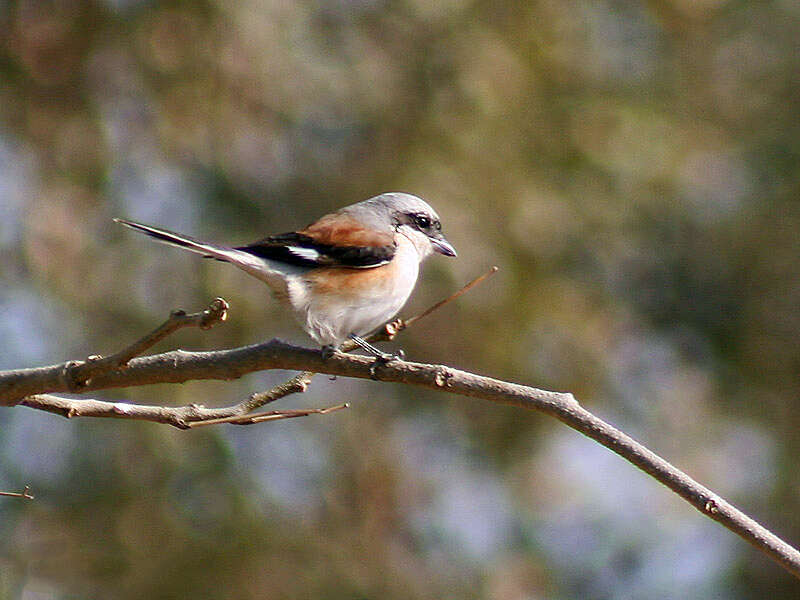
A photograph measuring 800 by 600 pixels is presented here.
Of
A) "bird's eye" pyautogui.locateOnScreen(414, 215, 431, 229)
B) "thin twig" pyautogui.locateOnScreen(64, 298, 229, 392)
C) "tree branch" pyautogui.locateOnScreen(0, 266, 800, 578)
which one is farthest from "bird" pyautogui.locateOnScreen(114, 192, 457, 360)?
"thin twig" pyautogui.locateOnScreen(64, 298, 229, 392)

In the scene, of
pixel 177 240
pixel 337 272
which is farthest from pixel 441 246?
pixel 177 240

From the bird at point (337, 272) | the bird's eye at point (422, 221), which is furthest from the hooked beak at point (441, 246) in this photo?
the bird at point (337, 272)

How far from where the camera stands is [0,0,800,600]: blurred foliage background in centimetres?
669

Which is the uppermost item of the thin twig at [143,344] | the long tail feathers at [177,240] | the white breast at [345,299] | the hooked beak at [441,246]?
the hooked beak at [441,246]

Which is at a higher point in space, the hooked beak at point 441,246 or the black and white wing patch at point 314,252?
the hooked beak at point 441,246

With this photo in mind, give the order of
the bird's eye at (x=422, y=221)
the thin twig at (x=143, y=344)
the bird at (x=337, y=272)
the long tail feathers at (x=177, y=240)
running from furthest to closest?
1. the bird's eye at (x=422, y=221)
2. the bird at (x=337, y=272)
3. the long tail feathers at (x=177, y=240)
4. the thin twig at (x=143, y=344)

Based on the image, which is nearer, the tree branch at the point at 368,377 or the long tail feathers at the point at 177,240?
the tree branch at the point at 368,377

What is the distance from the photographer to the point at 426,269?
6730 mm

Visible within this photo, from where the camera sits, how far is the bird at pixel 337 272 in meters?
3.75

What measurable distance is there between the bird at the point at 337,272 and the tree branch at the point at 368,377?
0.84 meters

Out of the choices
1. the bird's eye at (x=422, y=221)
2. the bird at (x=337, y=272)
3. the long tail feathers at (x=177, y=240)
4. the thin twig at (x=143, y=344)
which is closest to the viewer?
the thin twig at (x=143, y=344)

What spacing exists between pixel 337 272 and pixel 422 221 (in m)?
0.92

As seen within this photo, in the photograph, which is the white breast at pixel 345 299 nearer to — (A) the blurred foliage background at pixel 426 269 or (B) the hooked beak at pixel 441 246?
(B) the hooked beak at pixel 441 246

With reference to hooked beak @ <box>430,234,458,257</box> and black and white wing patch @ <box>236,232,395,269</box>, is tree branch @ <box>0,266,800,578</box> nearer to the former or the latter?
black and white wing patch @ <box>236,232,395,269</box>
